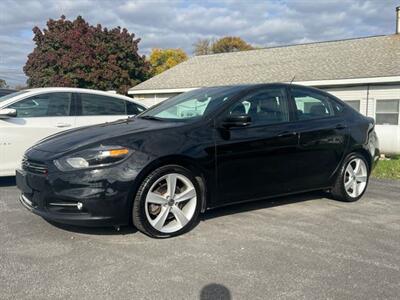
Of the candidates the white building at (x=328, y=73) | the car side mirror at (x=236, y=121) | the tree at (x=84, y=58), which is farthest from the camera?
the tree at (x=84, y=58)

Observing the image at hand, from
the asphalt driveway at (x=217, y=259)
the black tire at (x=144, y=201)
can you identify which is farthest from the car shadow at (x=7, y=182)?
the black tire at (x=144, y=201)

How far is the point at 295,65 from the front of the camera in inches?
803

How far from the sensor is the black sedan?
4066 mm

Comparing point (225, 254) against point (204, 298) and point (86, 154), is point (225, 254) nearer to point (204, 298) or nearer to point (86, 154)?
point (204, 298)

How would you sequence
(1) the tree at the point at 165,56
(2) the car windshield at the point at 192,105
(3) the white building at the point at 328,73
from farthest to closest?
(1) the tree at the point at 165,56 → (3) the white building at the point at 328,73 → (2) the car windshield at the point at 192,105

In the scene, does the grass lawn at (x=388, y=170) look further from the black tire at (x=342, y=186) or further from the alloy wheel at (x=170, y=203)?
the alloy wheel at (x=170, y=203)

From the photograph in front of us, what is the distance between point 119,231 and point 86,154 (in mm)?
945

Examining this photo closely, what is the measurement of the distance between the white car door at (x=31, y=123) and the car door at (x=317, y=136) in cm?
371

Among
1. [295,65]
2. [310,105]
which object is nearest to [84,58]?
[295,65]

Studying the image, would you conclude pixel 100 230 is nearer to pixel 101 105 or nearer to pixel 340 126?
pixel 340 126

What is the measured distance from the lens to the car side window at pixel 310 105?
5477 mm

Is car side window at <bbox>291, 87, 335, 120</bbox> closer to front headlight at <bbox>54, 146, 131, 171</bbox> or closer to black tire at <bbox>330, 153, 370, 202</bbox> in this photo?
black tire at <bbox>330, 153, 370, 202</bbox>

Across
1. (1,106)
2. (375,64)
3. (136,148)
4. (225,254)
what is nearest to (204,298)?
(225,254)

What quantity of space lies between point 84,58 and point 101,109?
937 inches
